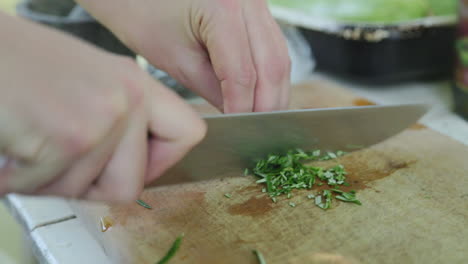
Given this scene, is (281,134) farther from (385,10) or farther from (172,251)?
(385,10)

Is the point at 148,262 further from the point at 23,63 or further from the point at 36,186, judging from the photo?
the point at 23,63

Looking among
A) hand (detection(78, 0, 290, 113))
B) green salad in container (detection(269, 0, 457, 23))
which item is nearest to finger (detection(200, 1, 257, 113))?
hand (detection(78, 0, 290, 113))

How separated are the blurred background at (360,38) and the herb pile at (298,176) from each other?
0.63m

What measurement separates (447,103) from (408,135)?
1.83ft

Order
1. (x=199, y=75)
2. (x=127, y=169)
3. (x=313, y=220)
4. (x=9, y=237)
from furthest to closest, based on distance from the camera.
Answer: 1. (x=9, y=237)
2. (x=199, y=75)
3. (x=313, y=220)
4. (x=127, y=169)

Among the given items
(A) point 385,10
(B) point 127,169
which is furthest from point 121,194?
(A) point 385,10

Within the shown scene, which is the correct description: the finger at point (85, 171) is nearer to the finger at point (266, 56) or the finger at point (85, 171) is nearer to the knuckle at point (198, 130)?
the knuckle at point (198, 130)

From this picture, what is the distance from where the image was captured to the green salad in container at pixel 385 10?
6.46ft

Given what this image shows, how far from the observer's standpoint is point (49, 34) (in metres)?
0.66

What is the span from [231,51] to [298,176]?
356mm

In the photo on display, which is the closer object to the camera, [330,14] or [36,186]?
[36,186]

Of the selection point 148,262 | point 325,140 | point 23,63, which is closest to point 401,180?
point 325,140

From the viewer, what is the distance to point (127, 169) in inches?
30.8

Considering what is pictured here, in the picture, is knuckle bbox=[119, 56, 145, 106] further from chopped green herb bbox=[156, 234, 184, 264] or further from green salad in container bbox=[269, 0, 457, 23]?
green salad in container bbox=[269, 0, 457, 23]
